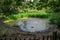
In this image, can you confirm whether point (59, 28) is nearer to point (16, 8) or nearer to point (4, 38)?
point (4, 38)

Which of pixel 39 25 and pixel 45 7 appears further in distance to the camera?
pixel 45 7

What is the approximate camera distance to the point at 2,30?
5.73 m

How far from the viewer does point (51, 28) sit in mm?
6156


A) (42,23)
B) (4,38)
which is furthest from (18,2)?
(4,38)

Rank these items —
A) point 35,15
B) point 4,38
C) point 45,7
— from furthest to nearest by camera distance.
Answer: point 45,7 < point 35,15 < point 4,38

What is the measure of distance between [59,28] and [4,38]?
2092mm

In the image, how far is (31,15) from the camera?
26.8 feet

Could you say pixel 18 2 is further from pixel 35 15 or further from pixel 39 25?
pixel 39 25

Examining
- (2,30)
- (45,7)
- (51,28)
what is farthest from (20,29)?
(45,7)

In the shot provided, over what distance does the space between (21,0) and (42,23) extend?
4.82 metres

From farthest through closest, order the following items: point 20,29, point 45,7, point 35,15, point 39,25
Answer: point 45,7, point 35,15, point 39,25, point 20,29

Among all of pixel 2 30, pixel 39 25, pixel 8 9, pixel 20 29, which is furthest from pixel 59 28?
pixel 8 9

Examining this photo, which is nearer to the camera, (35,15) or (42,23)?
(42,23)

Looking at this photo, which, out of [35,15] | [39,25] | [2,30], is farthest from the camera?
[35,15]
